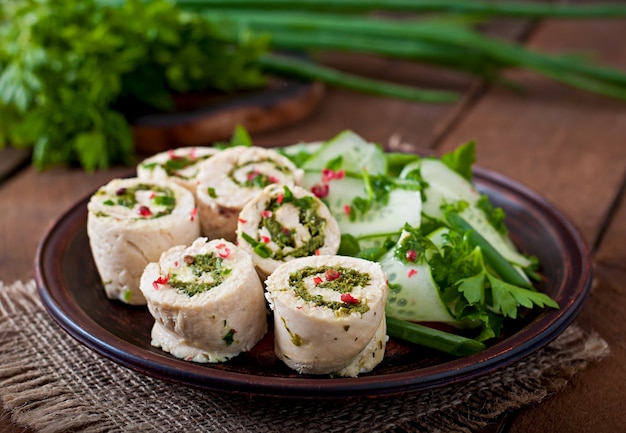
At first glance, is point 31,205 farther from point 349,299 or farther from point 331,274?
point 349,299

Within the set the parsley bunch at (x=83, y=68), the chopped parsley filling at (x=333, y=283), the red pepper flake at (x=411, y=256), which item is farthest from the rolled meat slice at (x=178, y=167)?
the parsley bunch at (x=83, y=68)

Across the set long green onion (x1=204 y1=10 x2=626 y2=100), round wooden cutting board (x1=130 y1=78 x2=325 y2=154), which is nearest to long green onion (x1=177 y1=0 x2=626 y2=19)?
long green onion (x1=204 y1=10 x2=626 y2=100)

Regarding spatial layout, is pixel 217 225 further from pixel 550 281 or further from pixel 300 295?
pixel 550 281

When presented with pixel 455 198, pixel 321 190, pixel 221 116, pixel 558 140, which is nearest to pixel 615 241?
pixel 455 198

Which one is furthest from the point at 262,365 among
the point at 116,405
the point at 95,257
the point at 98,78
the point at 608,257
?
the point at 98,78

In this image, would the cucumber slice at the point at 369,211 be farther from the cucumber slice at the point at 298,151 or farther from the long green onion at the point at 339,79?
the long green onion at the point at 339,79

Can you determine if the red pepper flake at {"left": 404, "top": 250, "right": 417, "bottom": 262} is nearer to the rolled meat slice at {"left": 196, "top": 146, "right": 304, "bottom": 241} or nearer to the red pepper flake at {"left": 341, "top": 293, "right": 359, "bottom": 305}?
the red pepper flake at {"left": 341, "top": 293, "right": 359, "bottom": 305}
